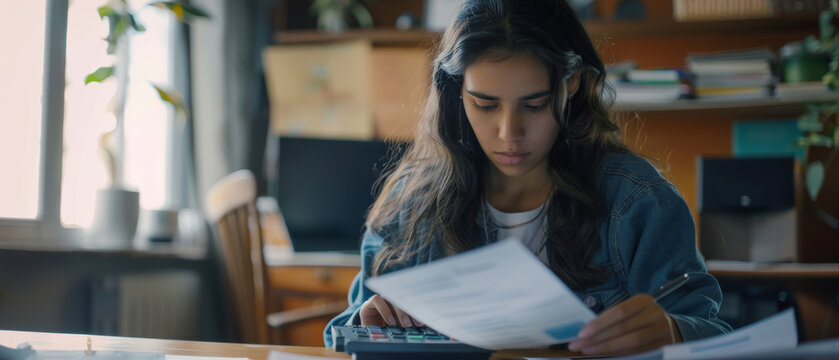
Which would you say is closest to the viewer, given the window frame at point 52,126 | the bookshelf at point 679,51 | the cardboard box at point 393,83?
the window frame at point 52,126

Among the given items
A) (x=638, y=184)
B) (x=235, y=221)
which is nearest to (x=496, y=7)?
(x=638, y=184)

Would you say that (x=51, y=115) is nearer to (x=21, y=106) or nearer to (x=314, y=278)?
(x=21, y=106)

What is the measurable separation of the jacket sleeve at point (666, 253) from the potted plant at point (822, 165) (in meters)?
1.48

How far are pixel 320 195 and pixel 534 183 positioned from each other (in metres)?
1.33

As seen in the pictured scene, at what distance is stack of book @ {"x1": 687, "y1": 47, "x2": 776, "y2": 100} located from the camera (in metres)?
2.19

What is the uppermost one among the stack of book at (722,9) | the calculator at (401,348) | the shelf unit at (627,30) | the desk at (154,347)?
the stack of book at (722,9)

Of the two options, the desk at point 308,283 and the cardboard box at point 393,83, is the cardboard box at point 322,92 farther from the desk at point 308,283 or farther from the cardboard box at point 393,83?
the desk at point 308,283

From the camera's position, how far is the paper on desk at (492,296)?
1.54ft

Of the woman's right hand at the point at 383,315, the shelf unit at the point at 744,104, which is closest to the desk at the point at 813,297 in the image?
the shelf unit at the point at 744,104

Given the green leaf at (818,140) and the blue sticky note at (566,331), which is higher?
the green leaf at (818,140)

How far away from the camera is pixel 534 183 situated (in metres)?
1.04

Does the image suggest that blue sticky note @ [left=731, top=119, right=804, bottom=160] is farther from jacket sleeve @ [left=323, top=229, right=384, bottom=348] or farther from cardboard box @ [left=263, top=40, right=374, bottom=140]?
jacket sleeve @ [left=323, top=229, right=384, bottom=348]

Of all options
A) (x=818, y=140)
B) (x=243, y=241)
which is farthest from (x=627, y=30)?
(x=243, y=241)

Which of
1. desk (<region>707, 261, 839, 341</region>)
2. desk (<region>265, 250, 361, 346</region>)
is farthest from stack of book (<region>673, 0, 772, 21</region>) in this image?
desk (<region>265, 250, 361, 346</region>)
